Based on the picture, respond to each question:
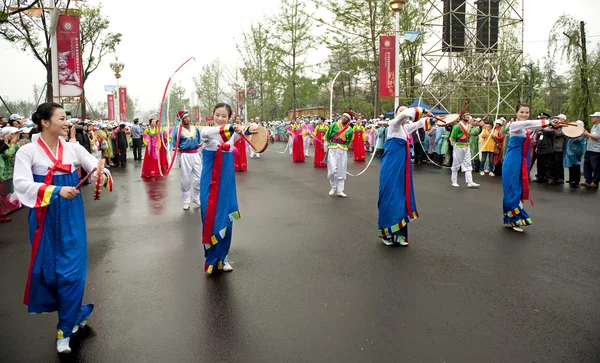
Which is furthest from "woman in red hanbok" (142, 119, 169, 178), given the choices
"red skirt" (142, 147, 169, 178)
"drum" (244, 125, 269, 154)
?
"drum" (244, 125, 269, 154)

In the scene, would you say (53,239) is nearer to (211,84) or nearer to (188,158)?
(188,158)

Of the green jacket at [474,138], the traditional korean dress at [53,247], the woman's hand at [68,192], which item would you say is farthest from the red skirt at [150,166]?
the woman's hand at [68,192]

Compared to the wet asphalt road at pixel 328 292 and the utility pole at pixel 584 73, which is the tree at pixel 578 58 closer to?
the utility pole at pixel 584 73

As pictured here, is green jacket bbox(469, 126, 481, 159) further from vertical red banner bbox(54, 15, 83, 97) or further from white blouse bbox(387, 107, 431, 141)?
vertical red banner bbox(54, 15, 83, 97)

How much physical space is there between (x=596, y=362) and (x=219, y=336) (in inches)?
105

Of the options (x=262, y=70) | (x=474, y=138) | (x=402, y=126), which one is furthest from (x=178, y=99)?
(x=402, y=126)

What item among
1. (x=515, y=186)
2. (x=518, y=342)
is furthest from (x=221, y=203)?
(x=515, y=186)

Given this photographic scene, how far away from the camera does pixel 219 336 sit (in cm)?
355

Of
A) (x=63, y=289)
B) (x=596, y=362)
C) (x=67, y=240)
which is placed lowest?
(x=596, y=362)

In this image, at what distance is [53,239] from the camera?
3359mm

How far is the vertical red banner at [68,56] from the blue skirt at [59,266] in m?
10.7

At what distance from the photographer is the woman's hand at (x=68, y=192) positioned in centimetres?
315

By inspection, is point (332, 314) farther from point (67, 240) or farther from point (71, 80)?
point (71, 80)

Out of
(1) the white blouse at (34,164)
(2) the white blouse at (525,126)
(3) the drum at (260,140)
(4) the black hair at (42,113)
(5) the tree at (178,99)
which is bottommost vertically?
(1) the white blouse at (34,164)
